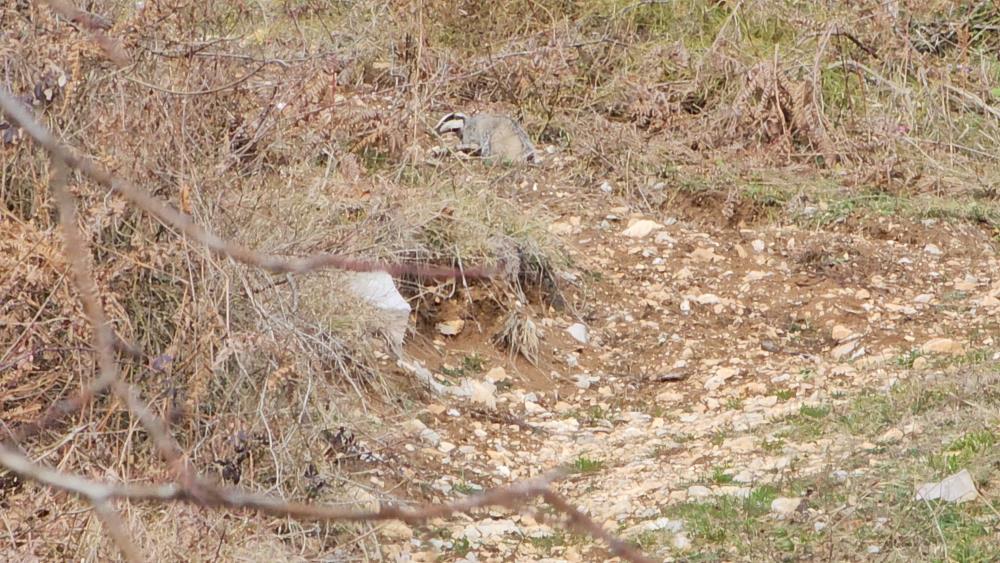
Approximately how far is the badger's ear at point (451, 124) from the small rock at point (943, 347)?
122 inches

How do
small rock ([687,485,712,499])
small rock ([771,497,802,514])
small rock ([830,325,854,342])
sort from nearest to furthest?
small rock ([771,497,802,514])
small rock ([687,485,712,499])
small rock ([830,325,854,342])

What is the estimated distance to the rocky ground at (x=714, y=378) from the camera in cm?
406

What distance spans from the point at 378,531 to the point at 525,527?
1.67 feet

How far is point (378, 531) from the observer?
3.99 m

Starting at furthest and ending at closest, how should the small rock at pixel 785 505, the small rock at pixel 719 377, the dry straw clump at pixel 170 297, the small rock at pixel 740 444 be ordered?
the small rock at pixel 719 377 → the small rock at pixel 740 444 → the small rock at pixel 785 505 → the dry straw clump at pixel 170 297

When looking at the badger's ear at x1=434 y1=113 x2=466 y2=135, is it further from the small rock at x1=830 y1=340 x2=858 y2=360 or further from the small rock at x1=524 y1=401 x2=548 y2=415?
the small rock at x1=830 y1=340 x2=858 y2=360

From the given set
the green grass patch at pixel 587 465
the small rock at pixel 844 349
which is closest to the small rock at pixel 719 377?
the small rock at pixel 844 349

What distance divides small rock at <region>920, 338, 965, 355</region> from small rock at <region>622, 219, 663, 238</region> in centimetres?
170

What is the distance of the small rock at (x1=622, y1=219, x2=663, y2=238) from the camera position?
6.84 metres

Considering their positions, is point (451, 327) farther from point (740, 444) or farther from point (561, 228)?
point (740, 444)

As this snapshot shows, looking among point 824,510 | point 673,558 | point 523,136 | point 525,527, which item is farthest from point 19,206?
point 523,136

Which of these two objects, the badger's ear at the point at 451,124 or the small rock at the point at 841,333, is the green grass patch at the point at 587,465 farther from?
the badger's ear at the point at 451,124

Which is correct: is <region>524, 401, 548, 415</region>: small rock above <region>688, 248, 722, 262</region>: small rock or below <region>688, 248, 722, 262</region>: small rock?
above

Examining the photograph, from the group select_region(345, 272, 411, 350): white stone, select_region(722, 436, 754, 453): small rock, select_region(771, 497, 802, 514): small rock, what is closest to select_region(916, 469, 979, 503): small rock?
select_region(771, 497, 802, 514): small rock
